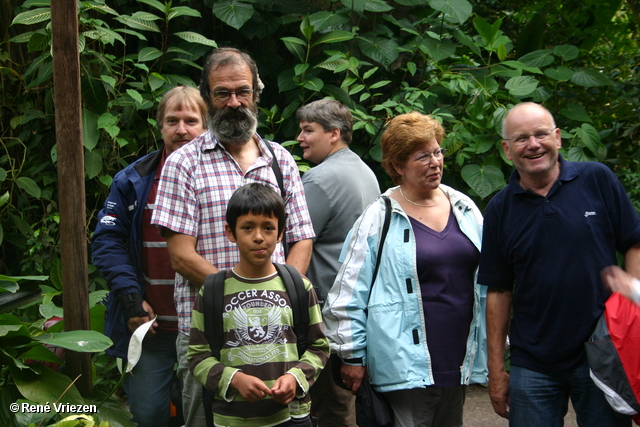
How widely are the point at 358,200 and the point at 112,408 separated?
172 centimetres

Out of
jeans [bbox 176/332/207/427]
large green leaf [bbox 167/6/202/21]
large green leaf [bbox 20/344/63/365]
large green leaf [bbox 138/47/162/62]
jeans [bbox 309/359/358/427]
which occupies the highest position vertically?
large green leaf [bbox 167/6/202/21]

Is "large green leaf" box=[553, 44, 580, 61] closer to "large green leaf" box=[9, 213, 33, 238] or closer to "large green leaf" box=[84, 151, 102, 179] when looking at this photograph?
"large green leaf" box=[84, 151, 102, 179]

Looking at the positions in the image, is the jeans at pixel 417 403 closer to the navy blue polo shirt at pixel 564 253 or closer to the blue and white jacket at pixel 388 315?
the blue and white jacket at pixel 388 315

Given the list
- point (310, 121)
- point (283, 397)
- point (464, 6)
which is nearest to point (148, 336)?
point (283, 397)

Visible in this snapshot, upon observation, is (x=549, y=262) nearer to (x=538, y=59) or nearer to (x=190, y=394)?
(x=190, y=394)

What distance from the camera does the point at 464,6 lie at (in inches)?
222

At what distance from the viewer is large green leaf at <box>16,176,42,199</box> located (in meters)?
5.02

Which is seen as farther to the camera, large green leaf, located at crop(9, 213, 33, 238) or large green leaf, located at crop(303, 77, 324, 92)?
large green leaf, located at crop(303, 77, 324, 92)

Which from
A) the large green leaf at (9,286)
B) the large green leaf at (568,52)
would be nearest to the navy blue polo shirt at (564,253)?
the large green leaf at (9,286)

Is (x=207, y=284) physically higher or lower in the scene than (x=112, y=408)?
higher

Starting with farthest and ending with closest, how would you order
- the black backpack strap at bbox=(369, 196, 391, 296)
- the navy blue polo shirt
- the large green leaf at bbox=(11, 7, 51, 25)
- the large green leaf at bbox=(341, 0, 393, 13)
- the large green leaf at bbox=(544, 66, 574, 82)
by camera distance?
the large green leaf at bbox=(544, 66, 574, 82)
the large green leaf at bbox=(341, 0, 393, 13)
the large green leaf at bbox=(11, 7, 51, 25)
the black backpack strap at bbox=(369, 196, 391, 296)
the navy blue polo shirt

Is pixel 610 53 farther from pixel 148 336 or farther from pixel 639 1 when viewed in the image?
pixel 148 336

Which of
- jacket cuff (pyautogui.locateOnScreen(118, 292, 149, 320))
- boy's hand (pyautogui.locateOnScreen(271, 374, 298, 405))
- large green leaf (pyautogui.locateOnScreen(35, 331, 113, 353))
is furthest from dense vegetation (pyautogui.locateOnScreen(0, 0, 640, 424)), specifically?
boy's hand (pyautogui.locateOnScreen(271, 374, 298, 405))

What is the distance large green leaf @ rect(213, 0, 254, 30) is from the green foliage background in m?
0.02
